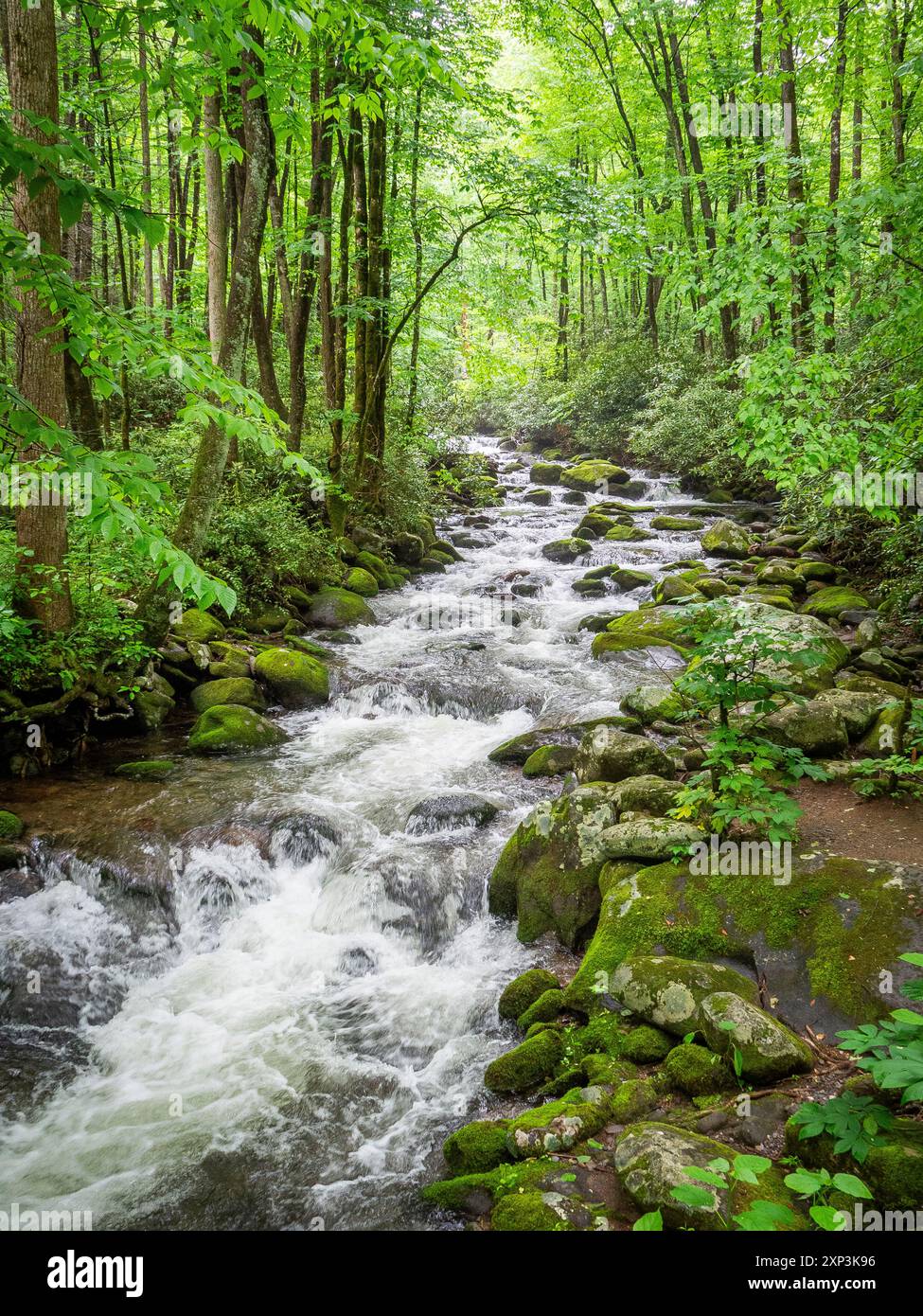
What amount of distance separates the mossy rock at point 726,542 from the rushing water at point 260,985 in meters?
7.43

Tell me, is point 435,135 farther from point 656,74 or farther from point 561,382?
point 561,382

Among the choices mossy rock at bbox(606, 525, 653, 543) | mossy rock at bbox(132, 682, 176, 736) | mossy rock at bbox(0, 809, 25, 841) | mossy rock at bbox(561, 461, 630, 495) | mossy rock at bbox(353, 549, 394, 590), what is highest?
mossy rock at bbox(561, 461, 630, 495)

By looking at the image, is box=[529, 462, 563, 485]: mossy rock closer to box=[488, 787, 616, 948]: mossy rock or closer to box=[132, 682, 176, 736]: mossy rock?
box=[132, 682, 176, 736]: mossy rock

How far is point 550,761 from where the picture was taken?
7758mm

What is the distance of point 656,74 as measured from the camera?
2083cm

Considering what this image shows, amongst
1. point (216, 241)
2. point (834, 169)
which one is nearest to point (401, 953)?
point (216, 241)

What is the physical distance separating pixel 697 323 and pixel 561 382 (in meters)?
23.4

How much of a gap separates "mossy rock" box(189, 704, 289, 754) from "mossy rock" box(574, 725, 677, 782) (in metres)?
4.17

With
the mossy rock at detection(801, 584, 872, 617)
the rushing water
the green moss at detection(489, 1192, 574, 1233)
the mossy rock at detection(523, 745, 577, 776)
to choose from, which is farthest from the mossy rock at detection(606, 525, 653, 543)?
the green moss at detection(489, 1192, 574, 1233)

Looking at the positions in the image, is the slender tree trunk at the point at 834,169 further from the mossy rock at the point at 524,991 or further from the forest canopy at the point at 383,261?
the mossy rock at the point at 524,991

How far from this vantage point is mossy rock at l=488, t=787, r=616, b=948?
5422mm

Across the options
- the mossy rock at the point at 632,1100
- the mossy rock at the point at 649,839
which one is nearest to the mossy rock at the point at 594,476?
the mossy rock at the point at 649,839
